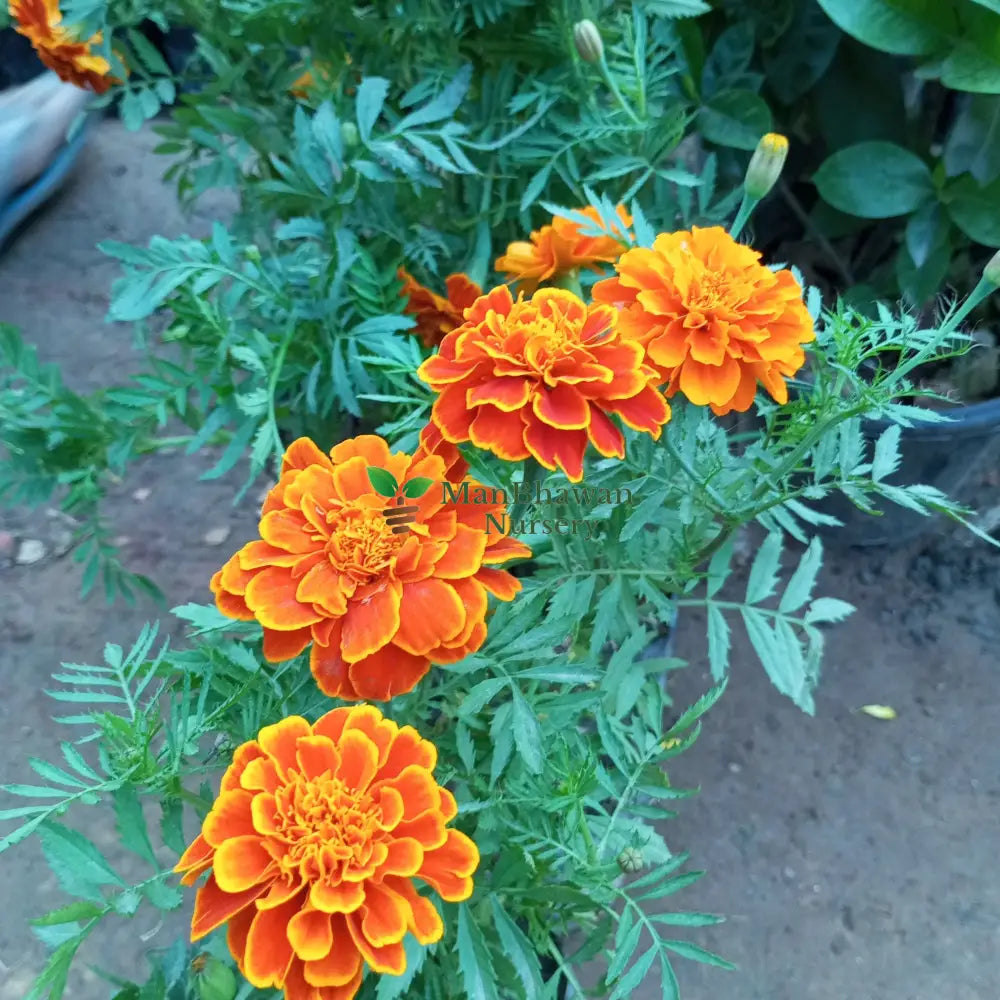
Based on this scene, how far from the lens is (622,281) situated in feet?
1.58

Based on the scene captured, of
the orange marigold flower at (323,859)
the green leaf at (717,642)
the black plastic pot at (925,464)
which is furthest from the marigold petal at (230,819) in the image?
the black plastic pot at (925,464)

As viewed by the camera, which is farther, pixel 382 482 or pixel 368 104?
pixel 368 104

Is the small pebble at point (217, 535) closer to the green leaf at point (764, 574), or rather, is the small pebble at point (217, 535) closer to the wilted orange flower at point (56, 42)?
the wilted orange flower at point (56, 42)

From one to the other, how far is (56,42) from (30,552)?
68 cm

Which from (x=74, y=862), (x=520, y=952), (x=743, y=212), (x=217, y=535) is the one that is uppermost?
(x=743, y=212)

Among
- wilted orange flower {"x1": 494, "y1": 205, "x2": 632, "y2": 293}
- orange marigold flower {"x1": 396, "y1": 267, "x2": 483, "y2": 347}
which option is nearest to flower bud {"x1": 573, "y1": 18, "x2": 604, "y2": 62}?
wilted orange flower {"x1": 494, "y1": 205, "x2": 632, "y2": 293}

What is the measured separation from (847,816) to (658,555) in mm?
512

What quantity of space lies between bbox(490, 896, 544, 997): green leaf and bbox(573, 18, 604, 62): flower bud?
0.60 metres

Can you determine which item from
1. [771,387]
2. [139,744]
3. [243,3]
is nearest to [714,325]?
[771,387]

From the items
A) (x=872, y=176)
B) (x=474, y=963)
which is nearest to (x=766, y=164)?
(x=474, y=963)

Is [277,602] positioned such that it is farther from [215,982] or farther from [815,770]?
[815,770]

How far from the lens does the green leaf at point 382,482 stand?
0.45m

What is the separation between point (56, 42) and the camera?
2.67 ft

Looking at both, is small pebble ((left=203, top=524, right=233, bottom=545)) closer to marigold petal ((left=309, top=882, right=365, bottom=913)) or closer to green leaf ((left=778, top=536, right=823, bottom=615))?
green leaf ((left=778, top=536, right=823, bottom=615))
